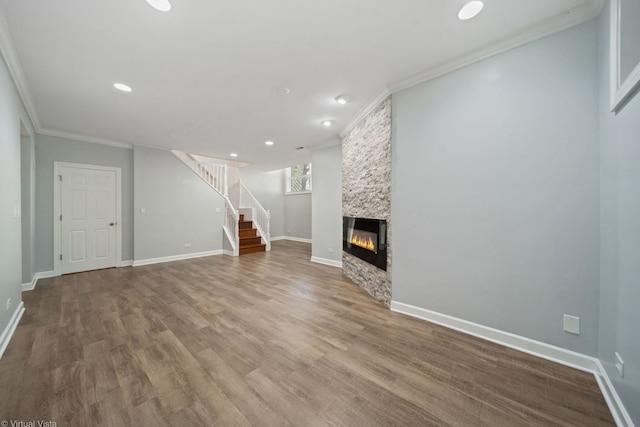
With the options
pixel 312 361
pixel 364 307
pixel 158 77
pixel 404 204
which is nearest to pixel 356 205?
pixel 404 204

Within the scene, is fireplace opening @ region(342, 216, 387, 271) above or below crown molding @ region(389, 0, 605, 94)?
below

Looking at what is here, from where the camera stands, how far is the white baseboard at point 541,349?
1.39m

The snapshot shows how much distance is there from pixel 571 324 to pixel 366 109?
10.5 ft

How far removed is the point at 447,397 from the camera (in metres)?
1.50

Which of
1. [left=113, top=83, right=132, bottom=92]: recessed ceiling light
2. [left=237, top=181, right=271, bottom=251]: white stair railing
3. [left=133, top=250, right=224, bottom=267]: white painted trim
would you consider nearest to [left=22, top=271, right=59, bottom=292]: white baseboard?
[left=133, top=250, right=224, bottom=267]: white painted trim

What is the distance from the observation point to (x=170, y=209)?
558 centimetres

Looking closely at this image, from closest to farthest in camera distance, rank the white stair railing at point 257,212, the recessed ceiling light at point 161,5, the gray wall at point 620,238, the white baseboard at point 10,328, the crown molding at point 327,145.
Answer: the gray wall at point 620,238 → the recessed ceiling light at point 161,5 → the white baseboard at point 10,328 → the crown molding at point 327,145 → the white stair railing at point 257,212

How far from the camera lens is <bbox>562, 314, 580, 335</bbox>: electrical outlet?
5.89ft

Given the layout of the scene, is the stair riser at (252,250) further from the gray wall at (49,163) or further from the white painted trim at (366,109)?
the white painted trim at (366,109)

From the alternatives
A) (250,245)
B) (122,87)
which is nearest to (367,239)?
(122,87)

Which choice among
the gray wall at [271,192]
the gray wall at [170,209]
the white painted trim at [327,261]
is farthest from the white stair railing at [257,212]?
the white painted trim at [327,261]

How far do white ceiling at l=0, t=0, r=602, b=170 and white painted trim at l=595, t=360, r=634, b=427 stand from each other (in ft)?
8.76

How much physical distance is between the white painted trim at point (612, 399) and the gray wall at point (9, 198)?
15.4 feet

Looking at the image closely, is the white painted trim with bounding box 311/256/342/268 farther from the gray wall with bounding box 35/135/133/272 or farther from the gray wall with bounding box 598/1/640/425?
the gray wall with bounding box 35/135/133/272
